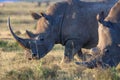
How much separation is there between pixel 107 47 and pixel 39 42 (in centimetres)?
389

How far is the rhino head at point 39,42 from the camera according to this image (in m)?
16.0

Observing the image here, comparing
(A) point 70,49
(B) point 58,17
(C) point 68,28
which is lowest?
→ (A) point 70,49

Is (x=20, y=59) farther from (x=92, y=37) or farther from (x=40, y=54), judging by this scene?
(x=92, y=37)

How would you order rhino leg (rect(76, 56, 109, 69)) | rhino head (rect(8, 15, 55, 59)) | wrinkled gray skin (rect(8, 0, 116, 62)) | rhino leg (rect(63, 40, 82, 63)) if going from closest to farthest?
rhino leg (rect(76, 56, 109, 69))
rhino head (rect(8, 15, 55, 59))
wrinkled gray skin (rect(8, 0, 116, 62))
rhino leg (rect(63, 40, 82, 63))

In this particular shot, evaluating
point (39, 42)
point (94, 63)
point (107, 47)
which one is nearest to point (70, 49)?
point (39, 42)

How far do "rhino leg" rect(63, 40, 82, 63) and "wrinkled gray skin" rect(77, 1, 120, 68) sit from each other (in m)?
3.40

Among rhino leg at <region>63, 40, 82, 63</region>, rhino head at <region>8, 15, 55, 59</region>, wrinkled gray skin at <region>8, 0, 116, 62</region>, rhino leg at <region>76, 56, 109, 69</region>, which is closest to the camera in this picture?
rhino leg at <region>76, 56, 109, 69</region>

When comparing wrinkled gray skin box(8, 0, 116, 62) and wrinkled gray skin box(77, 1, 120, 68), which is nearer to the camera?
wrinkled gray skin box(77, 1, 120, 68)

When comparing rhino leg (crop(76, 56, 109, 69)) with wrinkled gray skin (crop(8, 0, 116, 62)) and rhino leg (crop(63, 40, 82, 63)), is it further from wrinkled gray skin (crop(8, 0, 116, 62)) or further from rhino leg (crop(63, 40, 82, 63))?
rhino leg (crop(63, 40, 82, 63))

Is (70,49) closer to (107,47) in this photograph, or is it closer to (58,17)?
(58,17)

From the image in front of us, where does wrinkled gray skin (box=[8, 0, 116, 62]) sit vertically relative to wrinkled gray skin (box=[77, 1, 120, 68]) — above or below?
below

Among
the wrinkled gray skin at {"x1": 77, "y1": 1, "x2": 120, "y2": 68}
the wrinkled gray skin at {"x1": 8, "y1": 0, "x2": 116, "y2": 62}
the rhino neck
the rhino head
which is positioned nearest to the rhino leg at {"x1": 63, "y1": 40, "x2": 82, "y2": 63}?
the wrinkled gray skin at {"x1": 8, "y1": 0, "x2": 116, "y2": 62}

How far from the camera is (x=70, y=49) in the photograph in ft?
54.2

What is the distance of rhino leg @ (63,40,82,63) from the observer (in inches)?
647
